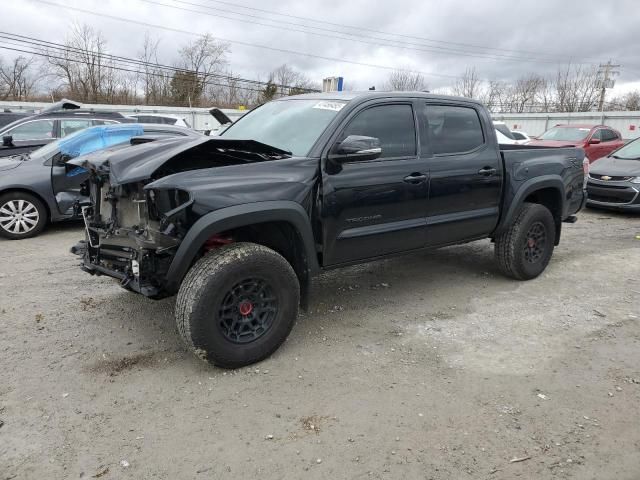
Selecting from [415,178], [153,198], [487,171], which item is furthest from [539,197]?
[153,198]

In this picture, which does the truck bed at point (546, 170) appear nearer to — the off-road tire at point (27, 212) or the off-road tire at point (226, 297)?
the off-road tire at point (226, 297)

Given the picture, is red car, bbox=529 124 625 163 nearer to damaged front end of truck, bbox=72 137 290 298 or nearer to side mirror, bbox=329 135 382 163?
side mirror, bbox=329 135 382 163

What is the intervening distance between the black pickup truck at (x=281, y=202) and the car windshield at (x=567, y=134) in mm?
11037

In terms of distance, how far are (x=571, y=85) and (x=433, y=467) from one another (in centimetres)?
5485

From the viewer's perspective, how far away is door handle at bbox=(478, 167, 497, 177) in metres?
4.64

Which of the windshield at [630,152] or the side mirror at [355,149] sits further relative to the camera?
the windshield at [630,152]

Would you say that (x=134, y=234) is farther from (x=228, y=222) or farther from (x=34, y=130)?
(x=34, y=130)

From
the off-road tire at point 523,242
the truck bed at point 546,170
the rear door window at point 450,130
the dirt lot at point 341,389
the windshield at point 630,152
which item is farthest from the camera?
the windshield at point 630,152

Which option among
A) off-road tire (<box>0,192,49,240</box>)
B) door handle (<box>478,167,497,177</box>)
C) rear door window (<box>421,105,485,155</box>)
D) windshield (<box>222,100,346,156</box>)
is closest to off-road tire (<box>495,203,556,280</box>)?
door handle (<box>478,167,497,177</box>)

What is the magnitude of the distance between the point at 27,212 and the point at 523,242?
6.28 metres

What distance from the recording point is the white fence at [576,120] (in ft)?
78.2

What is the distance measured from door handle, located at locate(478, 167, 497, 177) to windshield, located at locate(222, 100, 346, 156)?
5.12 ft

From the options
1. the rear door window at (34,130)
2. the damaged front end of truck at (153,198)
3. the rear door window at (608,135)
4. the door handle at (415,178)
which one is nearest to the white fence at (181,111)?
the rear door window at (34,130)

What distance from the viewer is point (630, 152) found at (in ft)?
34.4
